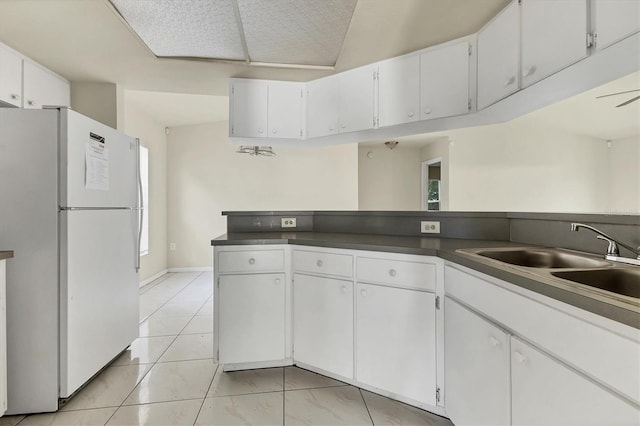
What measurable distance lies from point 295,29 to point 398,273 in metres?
1.68


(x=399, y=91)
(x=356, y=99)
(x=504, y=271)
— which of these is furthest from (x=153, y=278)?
(x=504, y=271)

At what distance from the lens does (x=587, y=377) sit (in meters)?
0.77

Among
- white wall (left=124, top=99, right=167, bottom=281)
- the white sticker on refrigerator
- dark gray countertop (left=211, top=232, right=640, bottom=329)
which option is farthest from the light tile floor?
white wall (left=124, top=99, right=167, bottom=281)

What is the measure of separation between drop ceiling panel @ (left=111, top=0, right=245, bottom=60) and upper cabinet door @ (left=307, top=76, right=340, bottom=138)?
614 mm

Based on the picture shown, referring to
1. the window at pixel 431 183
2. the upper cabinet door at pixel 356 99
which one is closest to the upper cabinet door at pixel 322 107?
the upper cabinet door at pixel 356 99

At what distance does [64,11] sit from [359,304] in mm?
2508

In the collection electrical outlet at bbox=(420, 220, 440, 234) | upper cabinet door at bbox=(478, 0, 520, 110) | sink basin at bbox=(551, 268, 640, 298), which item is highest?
upper cabinet door at bbox=(478, 0, 520, 110)

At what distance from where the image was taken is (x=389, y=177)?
6.27 m

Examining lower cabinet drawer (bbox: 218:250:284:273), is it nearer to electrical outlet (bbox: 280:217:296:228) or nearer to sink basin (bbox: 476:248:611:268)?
electrical outlet (bbox: 280:217:296:228)

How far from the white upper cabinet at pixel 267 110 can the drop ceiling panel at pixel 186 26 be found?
32cm

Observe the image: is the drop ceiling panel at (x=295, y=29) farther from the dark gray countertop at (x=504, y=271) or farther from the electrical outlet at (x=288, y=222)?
the dark gray countertop at (x=504, y=271)

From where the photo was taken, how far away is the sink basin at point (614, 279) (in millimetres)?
1073

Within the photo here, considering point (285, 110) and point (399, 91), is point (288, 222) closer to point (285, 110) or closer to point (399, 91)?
point (285, 110)

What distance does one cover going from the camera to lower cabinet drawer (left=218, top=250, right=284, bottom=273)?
6.49 ft
